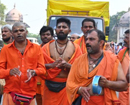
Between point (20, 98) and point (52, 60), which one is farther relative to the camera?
point (52, 60)

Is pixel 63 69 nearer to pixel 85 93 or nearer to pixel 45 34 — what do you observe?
pixel 85 93

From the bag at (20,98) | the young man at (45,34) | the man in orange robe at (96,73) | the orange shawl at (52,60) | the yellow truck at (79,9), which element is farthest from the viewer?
the yellow truck at (79,9)

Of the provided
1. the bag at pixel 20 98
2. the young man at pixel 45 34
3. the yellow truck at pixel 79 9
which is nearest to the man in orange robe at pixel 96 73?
the bag at pixel 20 98

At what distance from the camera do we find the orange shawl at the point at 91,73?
409 centimetres

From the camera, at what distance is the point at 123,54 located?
5.21m

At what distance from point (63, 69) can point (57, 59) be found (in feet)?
0.79

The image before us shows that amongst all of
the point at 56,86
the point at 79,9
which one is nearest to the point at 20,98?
the point at 56,86

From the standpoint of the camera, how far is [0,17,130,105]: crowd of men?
4.12m

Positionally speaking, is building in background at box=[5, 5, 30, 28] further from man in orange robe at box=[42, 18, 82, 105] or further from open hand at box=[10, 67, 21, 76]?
open hand at box=[10, 67, 21, 76]

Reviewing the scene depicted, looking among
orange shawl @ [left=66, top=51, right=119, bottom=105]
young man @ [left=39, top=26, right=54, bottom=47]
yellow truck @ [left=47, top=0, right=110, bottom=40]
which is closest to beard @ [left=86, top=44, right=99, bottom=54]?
orange shawl @ [left=66, top=51, right=119, bottom=105]

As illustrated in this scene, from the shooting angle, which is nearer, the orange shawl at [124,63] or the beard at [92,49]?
the beard at [92,49]

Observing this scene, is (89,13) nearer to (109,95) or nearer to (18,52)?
(18,52)

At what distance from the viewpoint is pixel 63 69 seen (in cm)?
559

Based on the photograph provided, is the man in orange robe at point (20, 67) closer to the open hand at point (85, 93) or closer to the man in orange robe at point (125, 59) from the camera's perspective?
the open hand at point (85, 93)
